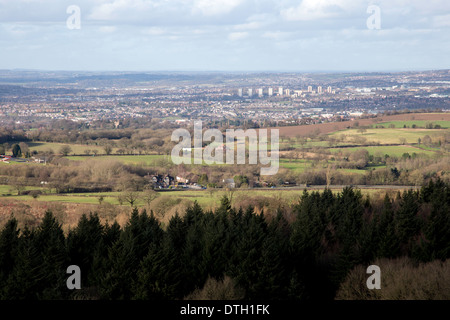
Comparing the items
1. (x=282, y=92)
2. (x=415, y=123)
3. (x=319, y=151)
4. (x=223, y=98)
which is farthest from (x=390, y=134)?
(x=282, y=92)

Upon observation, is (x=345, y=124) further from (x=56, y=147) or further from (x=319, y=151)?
(x=56, y=147)

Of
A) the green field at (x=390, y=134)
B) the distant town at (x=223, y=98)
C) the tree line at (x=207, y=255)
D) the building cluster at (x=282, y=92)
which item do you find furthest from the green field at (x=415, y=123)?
the building cluster at (x=282, y=92)

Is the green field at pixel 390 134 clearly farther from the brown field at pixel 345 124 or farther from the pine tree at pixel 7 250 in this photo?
the pine tree at pixel 7 250

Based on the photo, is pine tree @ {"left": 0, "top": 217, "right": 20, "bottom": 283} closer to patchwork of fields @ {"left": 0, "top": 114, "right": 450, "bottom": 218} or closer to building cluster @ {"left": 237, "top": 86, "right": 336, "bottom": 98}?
patchwork of fields @ {"left": 0, "top": 114, "right": 450, "bottom": 218}

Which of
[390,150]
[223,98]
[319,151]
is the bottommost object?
[319,151]
